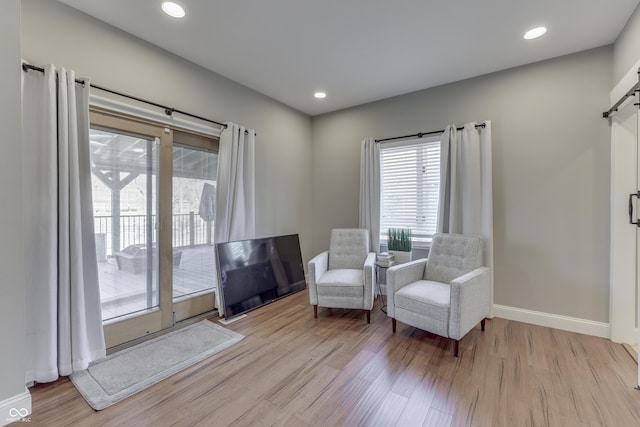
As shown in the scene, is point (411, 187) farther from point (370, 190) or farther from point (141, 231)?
point (141, 231)

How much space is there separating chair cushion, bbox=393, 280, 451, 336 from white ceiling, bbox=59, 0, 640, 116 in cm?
229

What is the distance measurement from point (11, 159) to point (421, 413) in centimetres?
289

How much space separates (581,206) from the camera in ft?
8.69

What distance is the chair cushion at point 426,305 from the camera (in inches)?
89.7

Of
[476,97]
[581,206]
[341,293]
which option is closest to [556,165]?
[581,206]

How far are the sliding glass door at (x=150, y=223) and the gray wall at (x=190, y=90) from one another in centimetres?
37

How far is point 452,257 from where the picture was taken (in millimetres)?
2875

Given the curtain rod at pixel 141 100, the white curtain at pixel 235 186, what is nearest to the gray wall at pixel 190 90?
the curtain rod at pixel 141 100

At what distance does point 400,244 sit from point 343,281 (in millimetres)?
1013

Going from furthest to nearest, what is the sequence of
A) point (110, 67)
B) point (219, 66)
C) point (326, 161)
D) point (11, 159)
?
point (326, 161), point (219, 66), point (110, 67), point (11, 159)

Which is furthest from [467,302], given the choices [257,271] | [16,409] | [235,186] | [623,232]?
[16,409]

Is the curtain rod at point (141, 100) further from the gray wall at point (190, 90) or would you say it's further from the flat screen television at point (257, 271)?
the flat screen television at point (257, 271)

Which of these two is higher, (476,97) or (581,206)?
(476,97)

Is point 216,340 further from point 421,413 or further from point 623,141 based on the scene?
point 623,141
